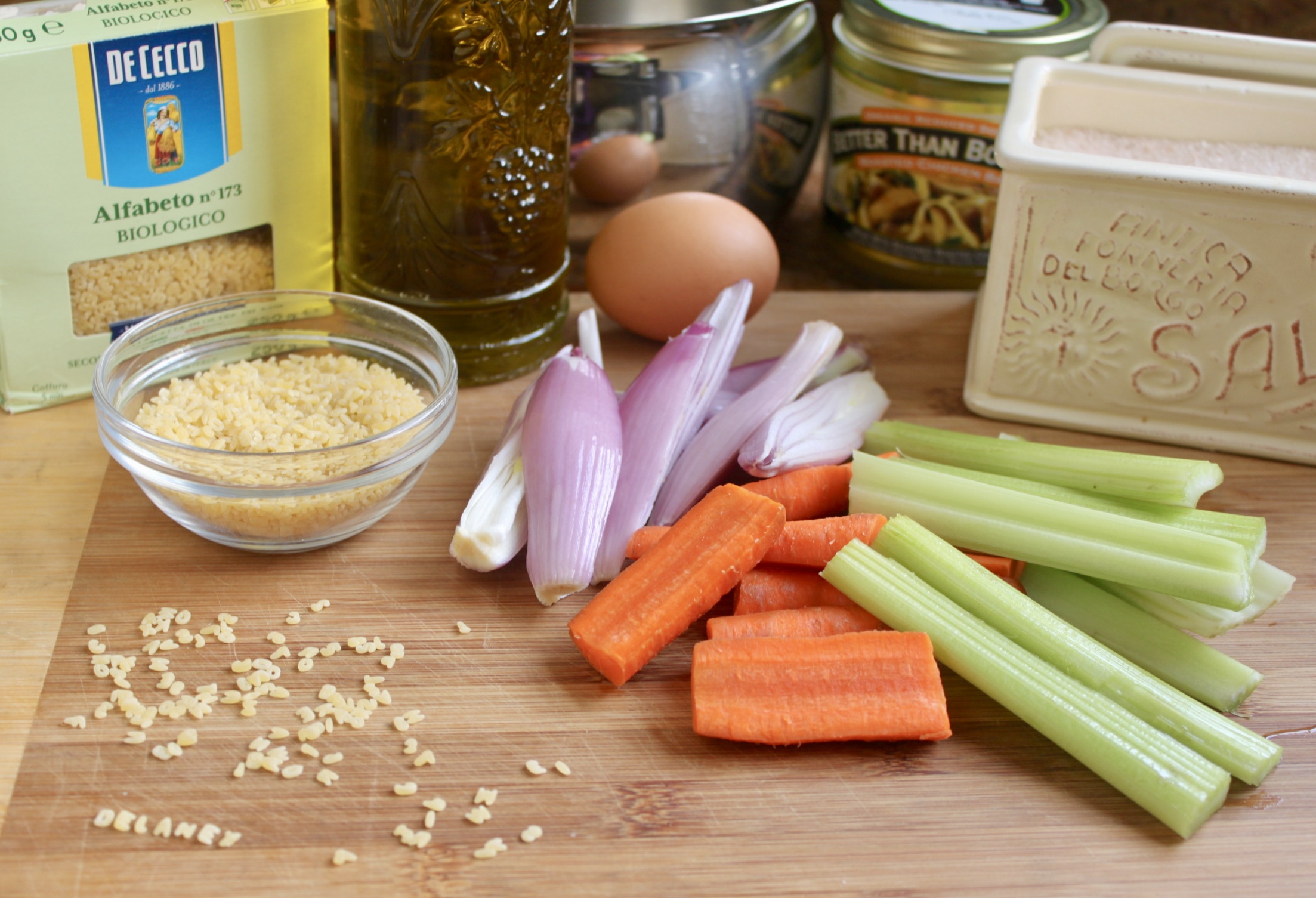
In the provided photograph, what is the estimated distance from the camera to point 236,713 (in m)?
1.05

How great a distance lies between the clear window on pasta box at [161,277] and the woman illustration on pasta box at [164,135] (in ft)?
0.33

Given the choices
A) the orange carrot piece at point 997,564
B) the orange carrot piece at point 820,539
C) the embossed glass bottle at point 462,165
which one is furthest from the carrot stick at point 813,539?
the embossed glass bottle at point 462,165

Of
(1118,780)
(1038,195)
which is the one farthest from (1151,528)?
(1038,195)

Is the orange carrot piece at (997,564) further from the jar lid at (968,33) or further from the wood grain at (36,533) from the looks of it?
the wood grain at (36,533)

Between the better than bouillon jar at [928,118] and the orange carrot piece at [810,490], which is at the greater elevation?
the better than bouillon jar at [928,118]

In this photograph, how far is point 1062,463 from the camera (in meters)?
1.31

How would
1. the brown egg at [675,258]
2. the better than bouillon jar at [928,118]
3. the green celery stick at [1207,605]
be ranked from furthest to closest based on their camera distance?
the better than bouillon jar at [928,118]
the brown egg at [675,258]
the green celery stick at [1207,605]

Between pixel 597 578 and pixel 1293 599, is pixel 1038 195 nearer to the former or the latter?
pixel 1293 599

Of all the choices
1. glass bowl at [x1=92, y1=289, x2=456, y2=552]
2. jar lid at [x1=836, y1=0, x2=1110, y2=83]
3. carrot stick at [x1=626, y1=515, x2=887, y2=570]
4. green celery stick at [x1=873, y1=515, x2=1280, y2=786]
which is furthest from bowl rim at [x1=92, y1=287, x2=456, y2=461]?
jar lid at [x1=836, y1=0, x2=1110, y2=83]

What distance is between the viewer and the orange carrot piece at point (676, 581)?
1.10 meters

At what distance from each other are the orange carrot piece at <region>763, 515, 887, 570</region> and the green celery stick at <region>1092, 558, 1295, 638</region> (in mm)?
228

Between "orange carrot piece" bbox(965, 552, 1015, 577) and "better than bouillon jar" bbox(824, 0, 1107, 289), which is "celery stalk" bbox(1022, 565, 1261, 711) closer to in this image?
"orange carrot piece" bbox(965, 552, 1015, 577)

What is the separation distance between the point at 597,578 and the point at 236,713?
0.37 metres

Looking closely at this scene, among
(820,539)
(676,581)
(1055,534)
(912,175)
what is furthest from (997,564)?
(912,175)
